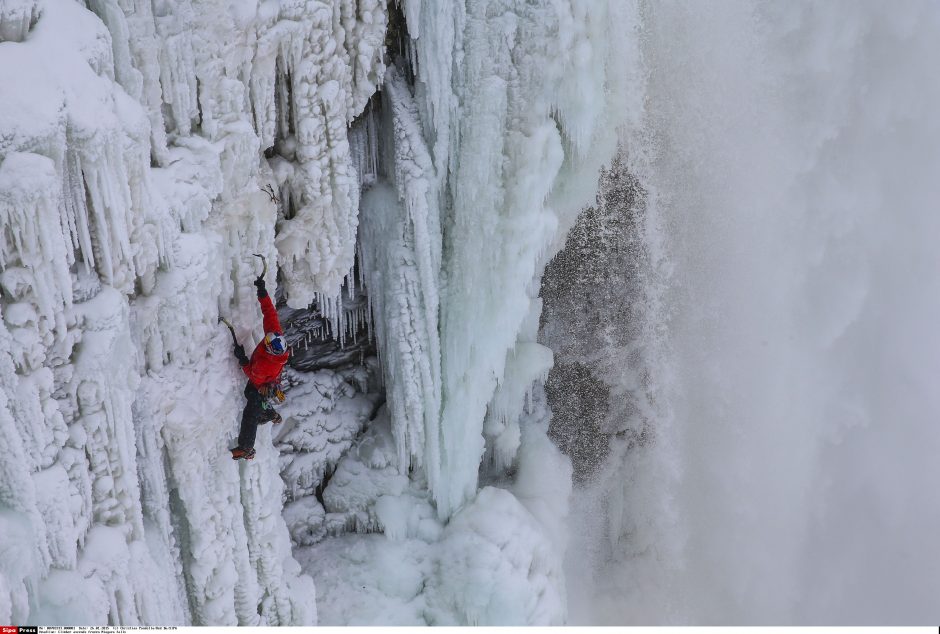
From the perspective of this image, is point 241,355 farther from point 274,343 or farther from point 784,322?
Result: point 784,322

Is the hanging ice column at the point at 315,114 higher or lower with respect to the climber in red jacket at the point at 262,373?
higher

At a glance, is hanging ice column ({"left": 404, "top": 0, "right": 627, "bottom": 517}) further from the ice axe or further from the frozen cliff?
the ice axe

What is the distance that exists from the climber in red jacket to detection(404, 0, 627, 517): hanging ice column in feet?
4.76

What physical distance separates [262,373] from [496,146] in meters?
1.98

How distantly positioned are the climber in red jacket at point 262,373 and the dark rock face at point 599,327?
11.9 ft

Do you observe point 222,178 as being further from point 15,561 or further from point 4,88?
point 15,561

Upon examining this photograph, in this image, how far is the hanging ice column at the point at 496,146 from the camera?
15.0ft

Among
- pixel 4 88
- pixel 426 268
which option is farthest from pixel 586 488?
pixel 4 88

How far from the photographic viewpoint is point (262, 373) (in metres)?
3.69

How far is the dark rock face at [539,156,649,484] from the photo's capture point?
699cm

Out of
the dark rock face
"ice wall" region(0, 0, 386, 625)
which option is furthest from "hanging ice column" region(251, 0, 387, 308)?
the dark rock face

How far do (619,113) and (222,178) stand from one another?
2791mm

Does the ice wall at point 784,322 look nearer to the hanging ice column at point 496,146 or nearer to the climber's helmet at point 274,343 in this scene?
the hanging ice column at point 496,146

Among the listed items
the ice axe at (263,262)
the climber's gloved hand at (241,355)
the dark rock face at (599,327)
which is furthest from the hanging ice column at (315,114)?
the dark rock face at (599,327)
